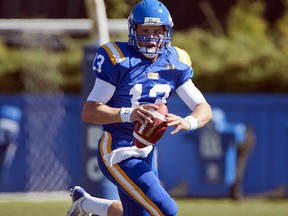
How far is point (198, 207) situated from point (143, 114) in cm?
472

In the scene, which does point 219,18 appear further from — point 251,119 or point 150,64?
point 150,64

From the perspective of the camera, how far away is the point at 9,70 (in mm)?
12742

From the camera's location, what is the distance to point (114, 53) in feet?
19.7

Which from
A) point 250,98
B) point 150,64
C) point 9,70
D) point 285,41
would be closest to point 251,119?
point 250,98

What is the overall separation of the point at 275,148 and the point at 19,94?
3.17 meters

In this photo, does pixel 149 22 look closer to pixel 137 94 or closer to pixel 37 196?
pixel 137 94

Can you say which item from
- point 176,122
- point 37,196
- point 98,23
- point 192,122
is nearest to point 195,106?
point 192,122

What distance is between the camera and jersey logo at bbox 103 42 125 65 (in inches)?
235

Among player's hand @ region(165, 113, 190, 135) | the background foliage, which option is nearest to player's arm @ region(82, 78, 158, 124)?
player's hand @ region(165, 113, 190, 135)

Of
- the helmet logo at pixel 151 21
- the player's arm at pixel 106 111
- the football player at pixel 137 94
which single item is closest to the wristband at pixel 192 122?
the football player at pixel 137 94

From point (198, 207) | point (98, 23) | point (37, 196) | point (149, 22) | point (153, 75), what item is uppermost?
point (149, 22)

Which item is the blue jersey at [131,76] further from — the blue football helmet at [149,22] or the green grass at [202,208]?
the green grass at [202,208]

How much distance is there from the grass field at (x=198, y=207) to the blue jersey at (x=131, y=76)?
10.0 feet

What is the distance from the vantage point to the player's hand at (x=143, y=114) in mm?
5715
